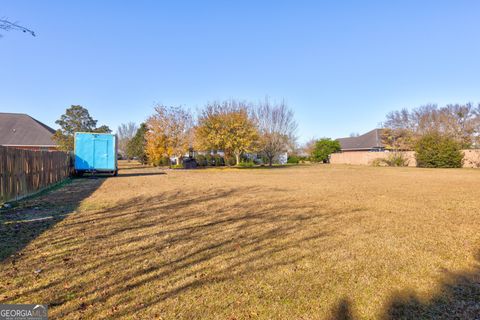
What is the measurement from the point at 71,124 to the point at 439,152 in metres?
45.8

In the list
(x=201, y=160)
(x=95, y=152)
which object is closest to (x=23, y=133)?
(x=201, y=160)

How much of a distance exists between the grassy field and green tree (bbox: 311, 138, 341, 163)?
140 ft

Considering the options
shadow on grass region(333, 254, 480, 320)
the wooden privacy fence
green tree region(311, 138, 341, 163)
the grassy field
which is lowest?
shadow on grass region(333, 254, 480, 320)

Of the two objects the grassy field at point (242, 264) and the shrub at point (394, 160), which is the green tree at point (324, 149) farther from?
the grassy field at point (242, 264)

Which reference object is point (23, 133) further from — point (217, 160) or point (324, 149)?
point (324, 149)

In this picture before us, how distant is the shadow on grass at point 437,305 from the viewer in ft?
8.29

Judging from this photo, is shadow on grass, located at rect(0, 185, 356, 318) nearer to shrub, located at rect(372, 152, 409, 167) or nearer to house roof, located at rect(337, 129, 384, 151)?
shrub, located at rect(372, 152, 409, 167)

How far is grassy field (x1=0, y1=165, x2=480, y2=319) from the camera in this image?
266 cm

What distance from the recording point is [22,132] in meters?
37.5

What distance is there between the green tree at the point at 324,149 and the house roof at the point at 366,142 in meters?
7.62

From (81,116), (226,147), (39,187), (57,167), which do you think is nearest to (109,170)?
(57,167)

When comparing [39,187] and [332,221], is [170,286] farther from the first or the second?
[39,187]

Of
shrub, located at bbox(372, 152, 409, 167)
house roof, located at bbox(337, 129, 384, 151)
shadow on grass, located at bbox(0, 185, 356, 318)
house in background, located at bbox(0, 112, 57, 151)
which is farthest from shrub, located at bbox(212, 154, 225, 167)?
shadow on grass, located at bbox(0, 185, 356, 318)

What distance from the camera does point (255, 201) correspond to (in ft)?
28.8
